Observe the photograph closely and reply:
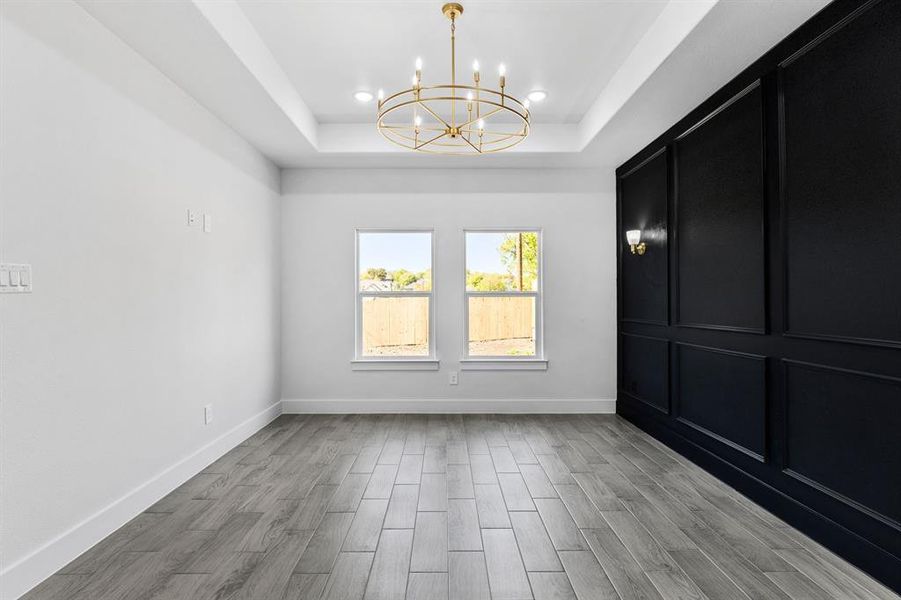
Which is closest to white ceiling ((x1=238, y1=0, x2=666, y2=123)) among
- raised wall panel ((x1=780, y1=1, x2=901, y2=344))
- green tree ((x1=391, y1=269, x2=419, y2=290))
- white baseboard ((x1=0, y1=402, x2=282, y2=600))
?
raised wall panel ((x1=780, y1=1, x2=901, y2=344))

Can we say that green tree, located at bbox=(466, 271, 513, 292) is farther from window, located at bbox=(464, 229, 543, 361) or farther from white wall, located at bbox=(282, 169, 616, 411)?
white wall, located at bbox=(282, 169, 616, 411)

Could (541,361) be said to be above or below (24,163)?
below

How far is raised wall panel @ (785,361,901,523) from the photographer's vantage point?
2.03m

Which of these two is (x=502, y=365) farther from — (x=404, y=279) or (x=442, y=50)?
(x=442, y=50)

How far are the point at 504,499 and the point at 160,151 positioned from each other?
290 cm

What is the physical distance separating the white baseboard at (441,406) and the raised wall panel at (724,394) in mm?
1417

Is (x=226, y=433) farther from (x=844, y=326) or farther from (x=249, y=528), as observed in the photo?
(x=844, y=326)

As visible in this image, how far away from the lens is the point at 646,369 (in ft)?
14.4

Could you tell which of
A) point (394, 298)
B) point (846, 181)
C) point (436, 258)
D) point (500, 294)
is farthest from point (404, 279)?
point (846, 181)

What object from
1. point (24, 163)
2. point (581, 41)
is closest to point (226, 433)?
point (24, 163)

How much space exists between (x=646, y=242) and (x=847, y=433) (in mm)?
A: 2389

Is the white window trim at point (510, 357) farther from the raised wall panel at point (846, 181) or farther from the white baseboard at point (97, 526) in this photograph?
the raised wall panel at point (846, 181)

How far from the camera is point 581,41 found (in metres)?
3.21

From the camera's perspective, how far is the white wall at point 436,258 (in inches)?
199
